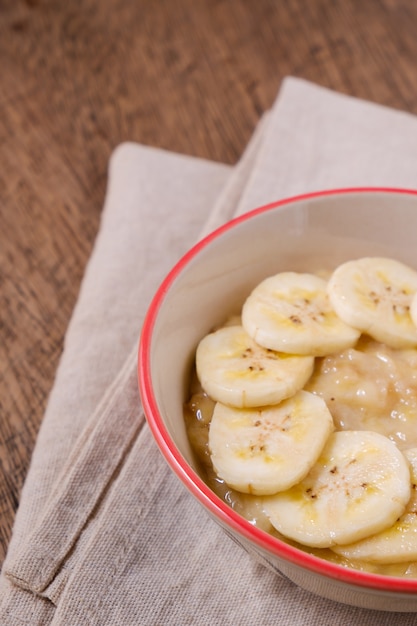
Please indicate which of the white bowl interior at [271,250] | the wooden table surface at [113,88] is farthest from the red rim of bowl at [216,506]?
the wooden table surface at [113,88]

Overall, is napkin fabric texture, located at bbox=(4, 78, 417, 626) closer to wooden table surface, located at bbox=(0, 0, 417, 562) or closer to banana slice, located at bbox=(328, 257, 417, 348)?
wooden table surface, located at bbox=(0, 0, 417, 562)

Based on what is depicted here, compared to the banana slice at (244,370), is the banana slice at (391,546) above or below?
below

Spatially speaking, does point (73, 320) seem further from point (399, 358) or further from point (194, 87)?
point (194, 87)

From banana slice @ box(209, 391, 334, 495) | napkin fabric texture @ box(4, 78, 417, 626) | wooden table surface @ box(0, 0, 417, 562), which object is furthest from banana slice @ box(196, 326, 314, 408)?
wooden table surface @ box(0, 0, 417, 562)

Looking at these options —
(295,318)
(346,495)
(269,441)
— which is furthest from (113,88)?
(346,495)

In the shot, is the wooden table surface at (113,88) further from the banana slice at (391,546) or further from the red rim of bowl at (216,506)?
the banana slice at (391,546)

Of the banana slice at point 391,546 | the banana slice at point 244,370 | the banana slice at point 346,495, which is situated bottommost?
the banana slice at point 391,546
